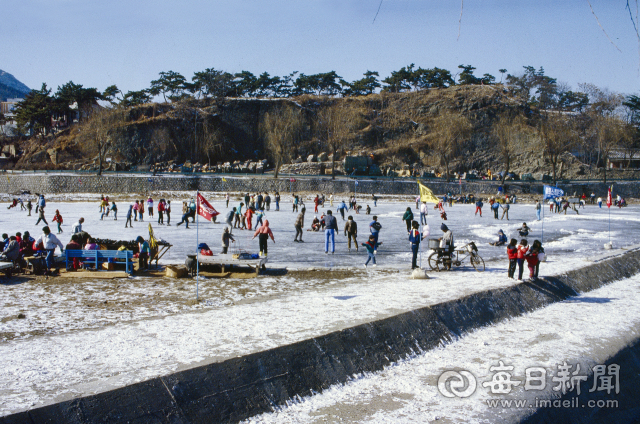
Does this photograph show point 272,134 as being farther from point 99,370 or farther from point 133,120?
point 99,370

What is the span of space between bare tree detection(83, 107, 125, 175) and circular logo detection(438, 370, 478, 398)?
64.9 m

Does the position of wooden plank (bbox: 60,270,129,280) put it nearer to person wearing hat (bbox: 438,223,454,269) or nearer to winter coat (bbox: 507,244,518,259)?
person wearing hat (bbox: 438,223,454,269)

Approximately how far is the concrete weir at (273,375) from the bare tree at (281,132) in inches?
2208

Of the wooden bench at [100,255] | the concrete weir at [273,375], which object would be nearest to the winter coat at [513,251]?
the concrete weir at [273,375]

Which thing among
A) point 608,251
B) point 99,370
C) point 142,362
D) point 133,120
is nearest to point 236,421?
point 142,362

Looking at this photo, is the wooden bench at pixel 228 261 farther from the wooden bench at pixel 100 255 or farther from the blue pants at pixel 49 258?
the blue pants at pixel 49 258

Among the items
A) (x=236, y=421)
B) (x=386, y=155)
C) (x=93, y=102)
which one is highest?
(x=93, y=102)

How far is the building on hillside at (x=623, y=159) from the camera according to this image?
82.8 metres

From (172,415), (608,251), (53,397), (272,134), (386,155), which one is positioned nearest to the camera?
(53,397)

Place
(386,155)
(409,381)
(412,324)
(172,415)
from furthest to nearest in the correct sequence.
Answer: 1. (386,155)
2. (412,324)
3. (409,381)
4. (172,415)

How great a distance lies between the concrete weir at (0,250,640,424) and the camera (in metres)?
5.96

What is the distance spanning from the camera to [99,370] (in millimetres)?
6598

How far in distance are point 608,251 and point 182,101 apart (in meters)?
88.2

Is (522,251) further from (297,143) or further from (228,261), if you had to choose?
(297,143)
